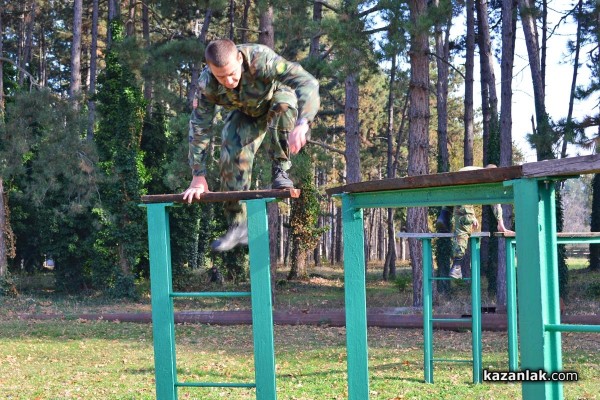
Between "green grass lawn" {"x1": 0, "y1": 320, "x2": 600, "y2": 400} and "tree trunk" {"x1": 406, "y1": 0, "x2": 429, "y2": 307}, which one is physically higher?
"tree trunk" {"x1": 406, "y1": 0, "x2": 429, "y2": 307}

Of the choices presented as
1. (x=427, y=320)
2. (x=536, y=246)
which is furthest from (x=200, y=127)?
(x=427, y=320)

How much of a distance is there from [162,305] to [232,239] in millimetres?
936

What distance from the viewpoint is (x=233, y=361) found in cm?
1112

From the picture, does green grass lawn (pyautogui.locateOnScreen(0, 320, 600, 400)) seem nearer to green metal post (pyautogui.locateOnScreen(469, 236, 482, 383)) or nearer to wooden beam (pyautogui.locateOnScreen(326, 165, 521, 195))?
green metal post (pyautogui.locateOnScreen(469, 236, 482, 383))

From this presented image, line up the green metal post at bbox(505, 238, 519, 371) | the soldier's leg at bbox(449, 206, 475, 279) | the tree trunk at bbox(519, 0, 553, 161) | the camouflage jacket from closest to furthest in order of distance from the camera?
the camouflage jacket → the green metal post at bbox(505, 238, 519, 371) → the soldier's leg at bbox(449, 206, 475, 279) → the tree trunk at bbox(519, 0, 553, 161)

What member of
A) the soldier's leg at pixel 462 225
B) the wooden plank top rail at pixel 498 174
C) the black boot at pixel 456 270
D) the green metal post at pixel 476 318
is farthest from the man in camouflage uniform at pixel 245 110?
the black boot at pixel 456 270

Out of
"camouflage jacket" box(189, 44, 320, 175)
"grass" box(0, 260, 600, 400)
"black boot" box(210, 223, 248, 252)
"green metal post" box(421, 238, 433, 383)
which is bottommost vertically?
"grass" box(0, 260, 600, 400)

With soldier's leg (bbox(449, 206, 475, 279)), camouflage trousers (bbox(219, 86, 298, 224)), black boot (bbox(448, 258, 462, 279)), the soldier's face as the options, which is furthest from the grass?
the soldier's face

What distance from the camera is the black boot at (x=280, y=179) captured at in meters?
5.32

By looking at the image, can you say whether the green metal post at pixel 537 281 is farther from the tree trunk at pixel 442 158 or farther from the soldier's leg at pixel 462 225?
the tree trunk at pixel 442 158

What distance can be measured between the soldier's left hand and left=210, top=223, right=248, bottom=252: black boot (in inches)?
42.2

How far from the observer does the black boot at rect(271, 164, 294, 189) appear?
5.32m

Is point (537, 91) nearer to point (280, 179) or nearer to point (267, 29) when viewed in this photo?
point (267, 29)

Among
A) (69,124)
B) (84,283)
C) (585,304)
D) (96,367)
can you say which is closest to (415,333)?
(96,367)
